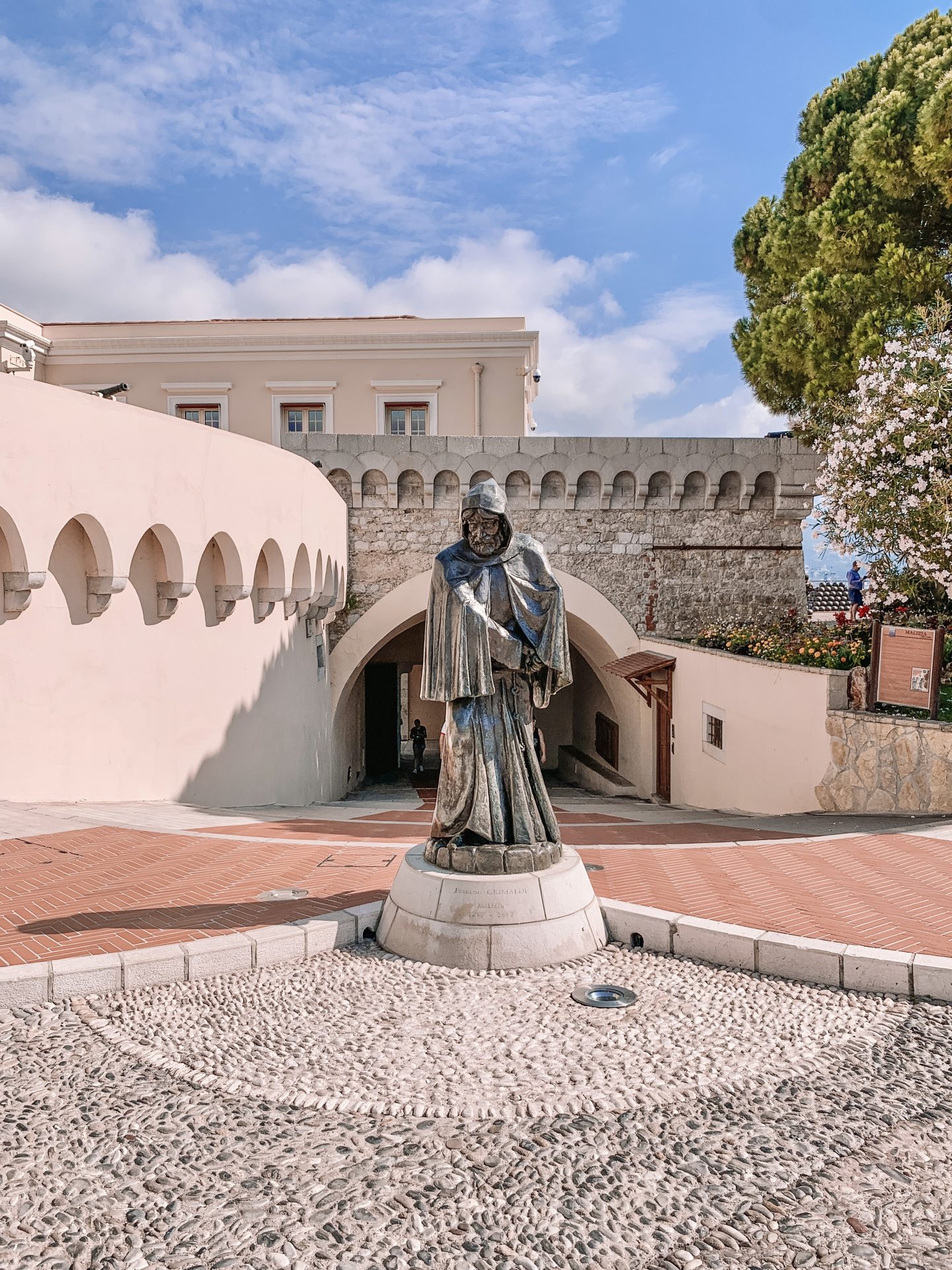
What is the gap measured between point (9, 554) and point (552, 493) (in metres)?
10.4

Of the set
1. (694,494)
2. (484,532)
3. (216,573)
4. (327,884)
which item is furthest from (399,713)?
(484,532)

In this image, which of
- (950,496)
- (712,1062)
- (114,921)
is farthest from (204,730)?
(950,496)

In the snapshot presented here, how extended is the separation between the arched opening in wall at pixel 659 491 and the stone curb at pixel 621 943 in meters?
12.1

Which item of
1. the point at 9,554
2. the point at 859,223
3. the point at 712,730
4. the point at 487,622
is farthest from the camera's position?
the point at 859,223

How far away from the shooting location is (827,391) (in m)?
14.8

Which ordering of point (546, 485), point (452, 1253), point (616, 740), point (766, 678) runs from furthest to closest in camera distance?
point (616, 740), point (546, 485), point (766, 678), point (452, 1253)

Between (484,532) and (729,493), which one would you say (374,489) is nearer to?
(729,493)

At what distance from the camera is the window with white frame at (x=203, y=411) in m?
20.0

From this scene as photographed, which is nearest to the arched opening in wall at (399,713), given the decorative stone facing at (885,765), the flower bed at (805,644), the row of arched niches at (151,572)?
the flower bed at (805,644)

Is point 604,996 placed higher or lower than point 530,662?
lower

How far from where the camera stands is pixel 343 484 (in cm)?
1580

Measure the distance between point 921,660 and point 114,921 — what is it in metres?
7.93

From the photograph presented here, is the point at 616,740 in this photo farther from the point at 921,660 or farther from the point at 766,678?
the point at 921,660

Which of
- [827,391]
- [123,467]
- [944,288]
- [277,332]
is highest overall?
[277,332]
